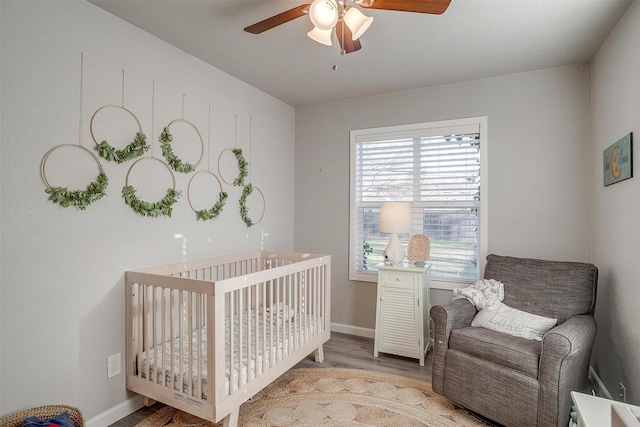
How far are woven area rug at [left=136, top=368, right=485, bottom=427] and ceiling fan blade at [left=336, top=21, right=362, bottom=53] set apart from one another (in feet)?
6.98

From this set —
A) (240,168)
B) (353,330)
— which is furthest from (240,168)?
(353,330)

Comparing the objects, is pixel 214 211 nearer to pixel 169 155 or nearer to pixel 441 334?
pixel 169 155

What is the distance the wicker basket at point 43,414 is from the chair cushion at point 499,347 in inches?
84.1

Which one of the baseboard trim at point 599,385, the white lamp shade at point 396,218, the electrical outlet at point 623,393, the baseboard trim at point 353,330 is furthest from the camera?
the baseboard trim at point 353,330

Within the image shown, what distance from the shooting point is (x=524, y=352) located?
2.00 m

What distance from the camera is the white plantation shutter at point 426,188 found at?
3.23 meters

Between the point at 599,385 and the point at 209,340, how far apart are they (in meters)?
2.63

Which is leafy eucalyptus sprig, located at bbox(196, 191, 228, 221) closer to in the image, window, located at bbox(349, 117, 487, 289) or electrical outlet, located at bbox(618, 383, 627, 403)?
window, located at bbox(349, 117, 487, 289)

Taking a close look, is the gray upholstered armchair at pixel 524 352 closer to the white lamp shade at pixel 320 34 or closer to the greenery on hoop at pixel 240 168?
the white lamp shade at pixel 320 34

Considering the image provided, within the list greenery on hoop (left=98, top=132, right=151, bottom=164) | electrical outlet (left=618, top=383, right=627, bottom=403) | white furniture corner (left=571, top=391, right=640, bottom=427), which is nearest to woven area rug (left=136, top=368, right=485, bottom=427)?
white furniture corner (left=571, top=391, right=640, bottom=427)

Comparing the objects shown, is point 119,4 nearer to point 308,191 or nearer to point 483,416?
point 308,191

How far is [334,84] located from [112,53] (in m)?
1.81

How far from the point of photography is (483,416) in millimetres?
2152

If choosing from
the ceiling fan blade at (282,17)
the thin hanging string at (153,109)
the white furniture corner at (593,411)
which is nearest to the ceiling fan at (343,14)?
the ceiling fan blade at (282,17)
